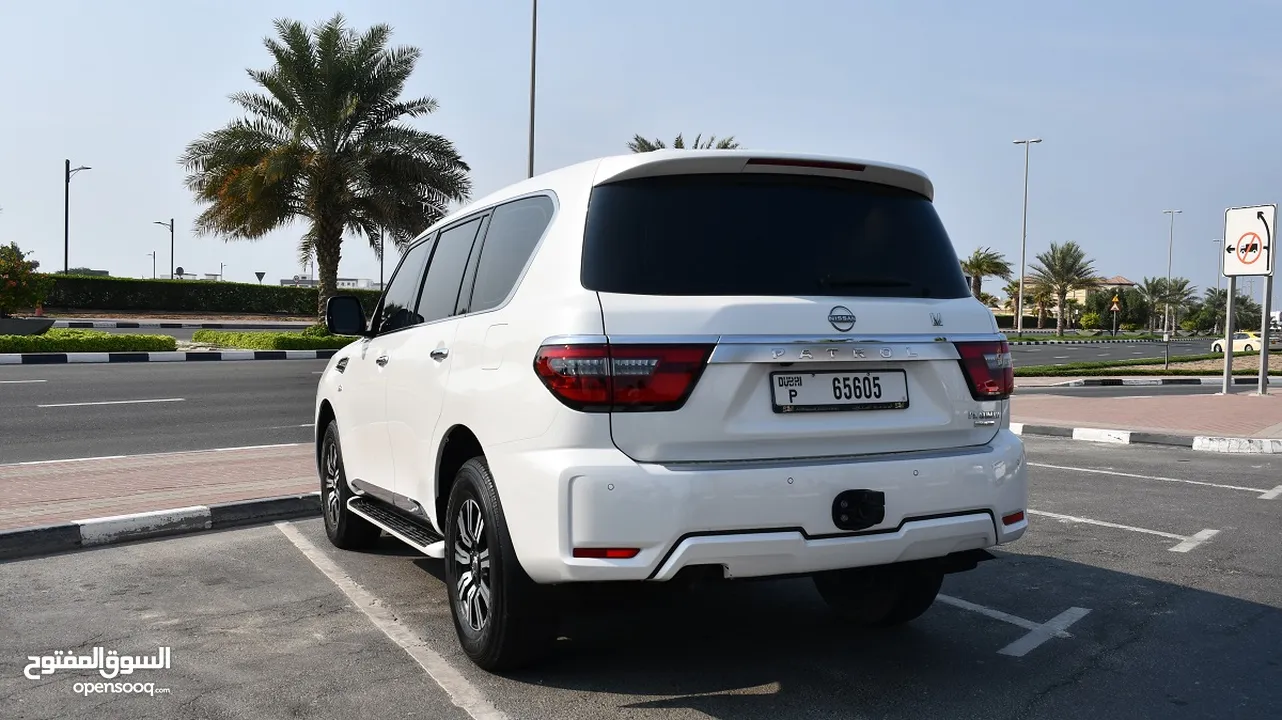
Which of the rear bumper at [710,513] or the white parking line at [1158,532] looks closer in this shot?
the rear bumper at [710,513]

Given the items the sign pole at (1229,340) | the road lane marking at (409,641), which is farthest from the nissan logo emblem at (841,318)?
the sign pole at (1229,340)

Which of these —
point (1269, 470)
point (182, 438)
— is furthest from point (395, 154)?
point (1269, 470)

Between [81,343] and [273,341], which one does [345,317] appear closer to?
[81,343]

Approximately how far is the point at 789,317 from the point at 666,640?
1556 mm

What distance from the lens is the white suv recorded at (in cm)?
339

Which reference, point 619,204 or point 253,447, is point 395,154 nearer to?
point 253,447

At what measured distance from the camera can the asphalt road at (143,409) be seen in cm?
1032

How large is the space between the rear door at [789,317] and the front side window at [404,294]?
5.76 ft

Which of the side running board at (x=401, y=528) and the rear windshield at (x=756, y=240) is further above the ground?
Answer: the rear windshield at (x=756, y=240)

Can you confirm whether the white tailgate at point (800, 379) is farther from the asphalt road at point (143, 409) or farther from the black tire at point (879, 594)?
the asphalt road at point (143, 409)

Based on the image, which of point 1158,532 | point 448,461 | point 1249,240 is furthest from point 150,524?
point 1249,240

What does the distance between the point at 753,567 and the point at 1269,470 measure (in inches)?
343

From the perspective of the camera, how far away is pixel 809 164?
3908mm

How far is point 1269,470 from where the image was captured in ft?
33.3
